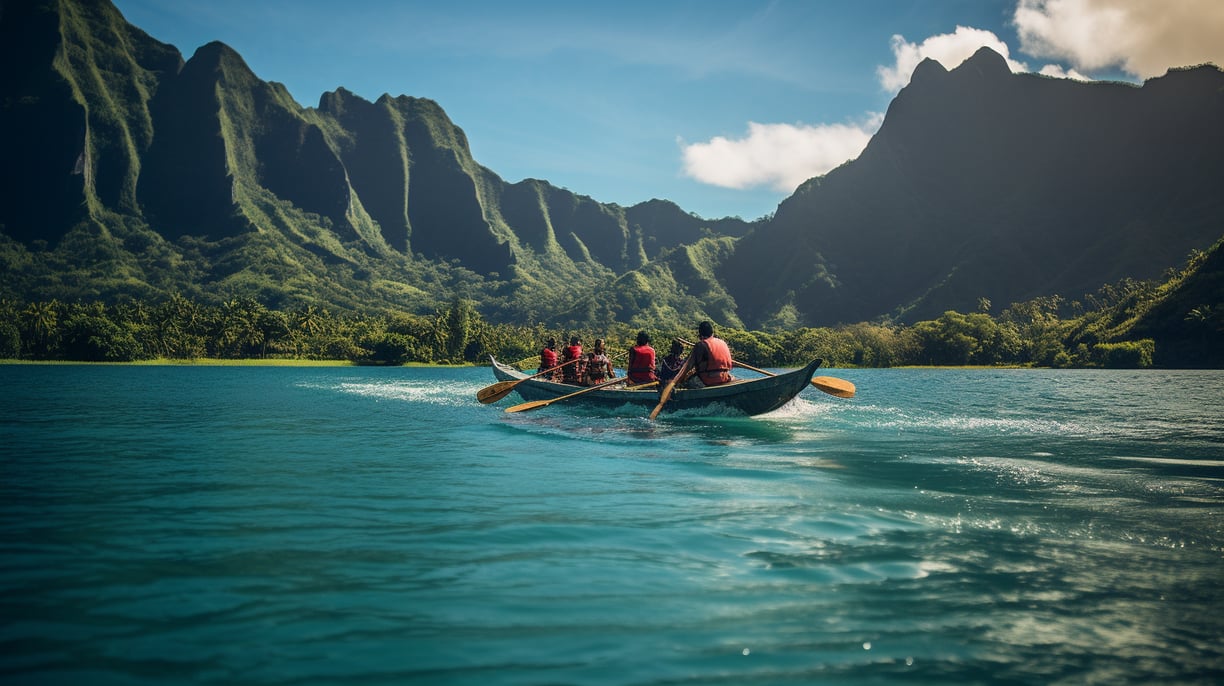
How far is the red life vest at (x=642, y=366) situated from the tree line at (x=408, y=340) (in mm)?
65535

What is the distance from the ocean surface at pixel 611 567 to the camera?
14.2ft

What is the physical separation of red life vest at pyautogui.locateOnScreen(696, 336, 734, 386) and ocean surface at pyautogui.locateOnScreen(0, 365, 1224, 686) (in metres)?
5.06

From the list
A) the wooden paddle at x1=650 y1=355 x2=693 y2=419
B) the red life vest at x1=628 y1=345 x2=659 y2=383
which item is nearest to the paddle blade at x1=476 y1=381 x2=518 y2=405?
the red life vest at x1=628 y1=345 x2=659 y2=383

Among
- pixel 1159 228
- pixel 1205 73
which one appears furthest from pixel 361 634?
pixel 1205 73

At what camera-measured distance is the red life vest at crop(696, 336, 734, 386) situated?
18.9 metres

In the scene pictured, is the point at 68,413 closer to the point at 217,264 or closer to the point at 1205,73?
the point at 217,264

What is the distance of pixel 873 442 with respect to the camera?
16359 millimetres

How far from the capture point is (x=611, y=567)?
6383 millimetres

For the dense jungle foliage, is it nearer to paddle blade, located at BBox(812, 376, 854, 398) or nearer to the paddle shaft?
the paddle shaft

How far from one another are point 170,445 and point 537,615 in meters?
13.8

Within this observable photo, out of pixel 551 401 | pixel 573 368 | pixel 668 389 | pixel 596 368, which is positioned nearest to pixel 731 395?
pixel 668 389

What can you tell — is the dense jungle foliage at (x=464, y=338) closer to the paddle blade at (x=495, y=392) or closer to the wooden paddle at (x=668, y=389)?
the paddle blade at (x=495, y=392)

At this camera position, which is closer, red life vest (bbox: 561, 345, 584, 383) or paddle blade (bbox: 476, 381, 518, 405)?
paddle blade (bbox: 476, 381, 518, 405)

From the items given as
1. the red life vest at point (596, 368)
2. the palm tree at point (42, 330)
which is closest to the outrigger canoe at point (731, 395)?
the red life vest at point (596, 368)
